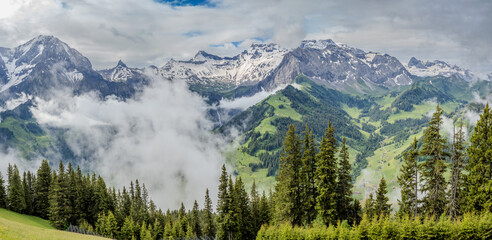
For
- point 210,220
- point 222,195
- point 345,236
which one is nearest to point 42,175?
point 210,220

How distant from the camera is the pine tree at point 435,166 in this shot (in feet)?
131

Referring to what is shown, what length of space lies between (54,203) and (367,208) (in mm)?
90993

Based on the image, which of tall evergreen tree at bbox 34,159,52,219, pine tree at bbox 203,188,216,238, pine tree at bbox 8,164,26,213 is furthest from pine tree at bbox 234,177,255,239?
pine tree at bbox 8,164,26,213

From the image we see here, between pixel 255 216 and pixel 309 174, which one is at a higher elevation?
pixel 309 174

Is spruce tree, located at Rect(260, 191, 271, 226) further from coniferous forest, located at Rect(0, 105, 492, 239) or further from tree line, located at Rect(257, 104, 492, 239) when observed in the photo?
tree line, located at Rect(257, 104, 492, 239)

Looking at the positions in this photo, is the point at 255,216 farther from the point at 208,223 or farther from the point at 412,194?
the point at 412,194

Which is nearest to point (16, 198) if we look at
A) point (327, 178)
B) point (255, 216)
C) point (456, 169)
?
point (255, 216)

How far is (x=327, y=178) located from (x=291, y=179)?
6.02 meters

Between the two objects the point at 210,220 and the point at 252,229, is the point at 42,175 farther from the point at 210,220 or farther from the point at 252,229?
the point at 252,229

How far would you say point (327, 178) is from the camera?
4506 centimetres

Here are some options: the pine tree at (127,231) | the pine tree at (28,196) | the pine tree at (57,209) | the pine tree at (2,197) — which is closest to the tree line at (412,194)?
the pine tree at (127,231)

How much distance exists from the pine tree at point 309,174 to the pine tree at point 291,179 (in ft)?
2.96

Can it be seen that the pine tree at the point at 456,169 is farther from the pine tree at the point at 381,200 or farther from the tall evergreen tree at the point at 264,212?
the tall evergreen tree at the point at 264,212

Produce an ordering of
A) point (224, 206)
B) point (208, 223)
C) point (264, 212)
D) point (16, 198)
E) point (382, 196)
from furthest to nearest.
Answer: point (16, 198)
point (208, 223)
point (264, 212)
point (224, 206)
point (382, 196)
